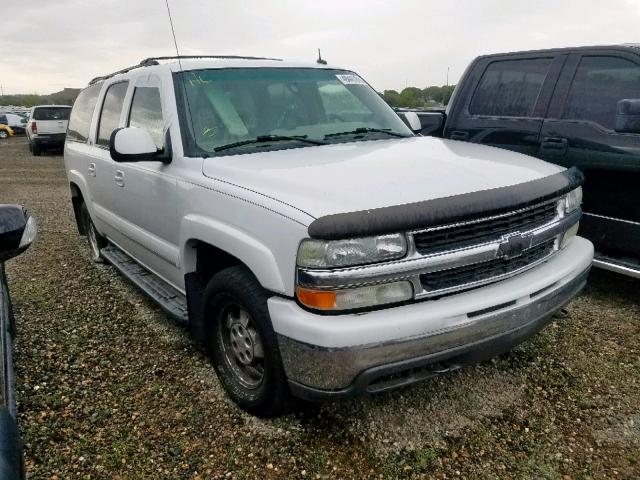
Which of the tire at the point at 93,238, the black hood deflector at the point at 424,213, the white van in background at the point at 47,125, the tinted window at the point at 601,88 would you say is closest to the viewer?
the black hood deflector at the point at 424,213

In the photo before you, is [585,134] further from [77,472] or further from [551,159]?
[77,472]

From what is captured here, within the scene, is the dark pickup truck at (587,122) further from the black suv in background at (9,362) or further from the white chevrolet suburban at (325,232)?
the black suv in background at (9,362)

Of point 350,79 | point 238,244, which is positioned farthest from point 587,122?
point 238,244

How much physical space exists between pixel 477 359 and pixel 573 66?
3.04 meters

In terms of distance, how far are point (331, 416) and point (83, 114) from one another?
413 cm

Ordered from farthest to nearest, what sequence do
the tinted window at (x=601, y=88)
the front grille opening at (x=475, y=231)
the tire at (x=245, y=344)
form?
the tinted window at (x=601, y=88)
the tire at (x=245, y=344)
the front grille opening at (x=475, y=231)

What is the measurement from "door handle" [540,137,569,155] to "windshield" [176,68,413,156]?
133 cm

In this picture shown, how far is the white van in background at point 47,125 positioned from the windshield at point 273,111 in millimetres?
18517

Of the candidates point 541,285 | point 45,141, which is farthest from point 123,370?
point 45,141

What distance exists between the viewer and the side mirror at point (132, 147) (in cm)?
301

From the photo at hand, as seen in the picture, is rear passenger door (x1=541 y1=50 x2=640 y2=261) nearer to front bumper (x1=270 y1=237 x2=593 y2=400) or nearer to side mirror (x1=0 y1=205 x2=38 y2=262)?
front bumper (x1=270 y1=237 x2=593 y2=400)

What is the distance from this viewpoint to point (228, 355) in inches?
114

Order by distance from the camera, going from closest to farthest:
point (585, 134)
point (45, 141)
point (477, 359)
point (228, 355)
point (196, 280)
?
point (477, 359)
point (228, 355)
point (196, 280)
point (585, 134)
point (45, 141)

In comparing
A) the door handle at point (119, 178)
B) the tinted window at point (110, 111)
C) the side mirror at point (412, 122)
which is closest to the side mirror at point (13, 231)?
the door handle at point (119, 178)
